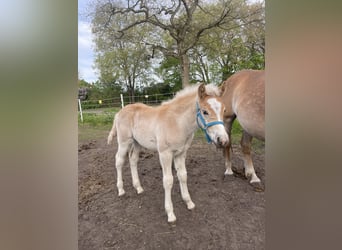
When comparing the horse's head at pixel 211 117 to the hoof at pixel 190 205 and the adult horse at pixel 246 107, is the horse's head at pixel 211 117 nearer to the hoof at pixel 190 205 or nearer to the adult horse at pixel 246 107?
the adult horse at pixel 246 107

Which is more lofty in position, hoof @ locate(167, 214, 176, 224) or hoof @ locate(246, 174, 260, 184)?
hoof @ locate(246, 174, 260, 184)

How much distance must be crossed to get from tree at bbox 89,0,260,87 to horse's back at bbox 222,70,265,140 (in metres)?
0.17

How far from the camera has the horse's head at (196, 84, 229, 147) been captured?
2.89 ft

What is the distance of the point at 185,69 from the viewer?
3.16 feet

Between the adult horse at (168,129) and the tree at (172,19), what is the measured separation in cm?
9

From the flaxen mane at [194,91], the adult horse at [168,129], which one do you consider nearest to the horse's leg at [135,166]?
the adult horse at [168,129]

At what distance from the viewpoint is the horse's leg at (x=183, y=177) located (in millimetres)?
963

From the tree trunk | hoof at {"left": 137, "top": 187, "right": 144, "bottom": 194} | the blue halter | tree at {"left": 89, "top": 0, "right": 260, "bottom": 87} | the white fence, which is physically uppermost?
tree at {"left": 89, "top": 0, "right": 260, "bottom": 87}

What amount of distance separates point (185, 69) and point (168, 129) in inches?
9.1

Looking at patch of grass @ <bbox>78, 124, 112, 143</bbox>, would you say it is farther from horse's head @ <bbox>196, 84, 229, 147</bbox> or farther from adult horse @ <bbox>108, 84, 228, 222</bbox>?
horse's head @ <bbox>196, 84, 229, 147</bbox>

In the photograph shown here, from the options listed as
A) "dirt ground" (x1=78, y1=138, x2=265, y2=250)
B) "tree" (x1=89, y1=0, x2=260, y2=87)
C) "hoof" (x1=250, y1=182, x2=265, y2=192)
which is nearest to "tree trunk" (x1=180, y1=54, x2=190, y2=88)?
"tree" (x1=89, y1=0, x2=260, y2=87)

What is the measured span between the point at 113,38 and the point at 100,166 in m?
0.48
